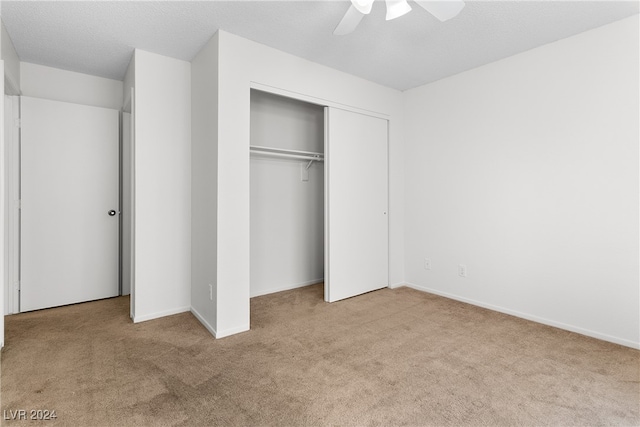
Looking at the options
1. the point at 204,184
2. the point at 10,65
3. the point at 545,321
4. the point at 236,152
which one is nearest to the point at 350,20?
the point at 236,152

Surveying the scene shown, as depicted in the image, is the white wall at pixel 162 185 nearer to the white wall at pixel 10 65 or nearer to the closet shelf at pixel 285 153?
the closet shelf at pixel 285 153

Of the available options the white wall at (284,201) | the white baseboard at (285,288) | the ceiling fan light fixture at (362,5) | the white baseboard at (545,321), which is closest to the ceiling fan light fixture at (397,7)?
the ceiling fan light fixture at (362,5)

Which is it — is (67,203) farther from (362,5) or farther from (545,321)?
(545,321)

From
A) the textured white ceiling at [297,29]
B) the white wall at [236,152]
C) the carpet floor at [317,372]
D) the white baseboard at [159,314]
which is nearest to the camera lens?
the carpet floor at [317,372]

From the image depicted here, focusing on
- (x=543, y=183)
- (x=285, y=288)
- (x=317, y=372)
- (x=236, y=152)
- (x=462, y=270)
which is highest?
(x=236, y=152)

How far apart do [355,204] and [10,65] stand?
3.29 meters

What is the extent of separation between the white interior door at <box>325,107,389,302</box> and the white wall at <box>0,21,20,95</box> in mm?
2640

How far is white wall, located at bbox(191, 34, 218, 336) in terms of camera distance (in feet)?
8.81

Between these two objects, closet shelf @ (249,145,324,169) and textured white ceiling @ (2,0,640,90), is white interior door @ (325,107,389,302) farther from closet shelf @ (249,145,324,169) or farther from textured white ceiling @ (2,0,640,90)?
textured white ceiling @ (2,0,640,90)

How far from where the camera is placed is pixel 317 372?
210 centimetres

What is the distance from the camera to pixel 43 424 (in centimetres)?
161

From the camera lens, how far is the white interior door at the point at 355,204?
350 centimetres

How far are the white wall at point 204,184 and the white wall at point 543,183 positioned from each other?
2396 millimetres

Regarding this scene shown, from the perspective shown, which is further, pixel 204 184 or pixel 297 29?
pixel 204 184
